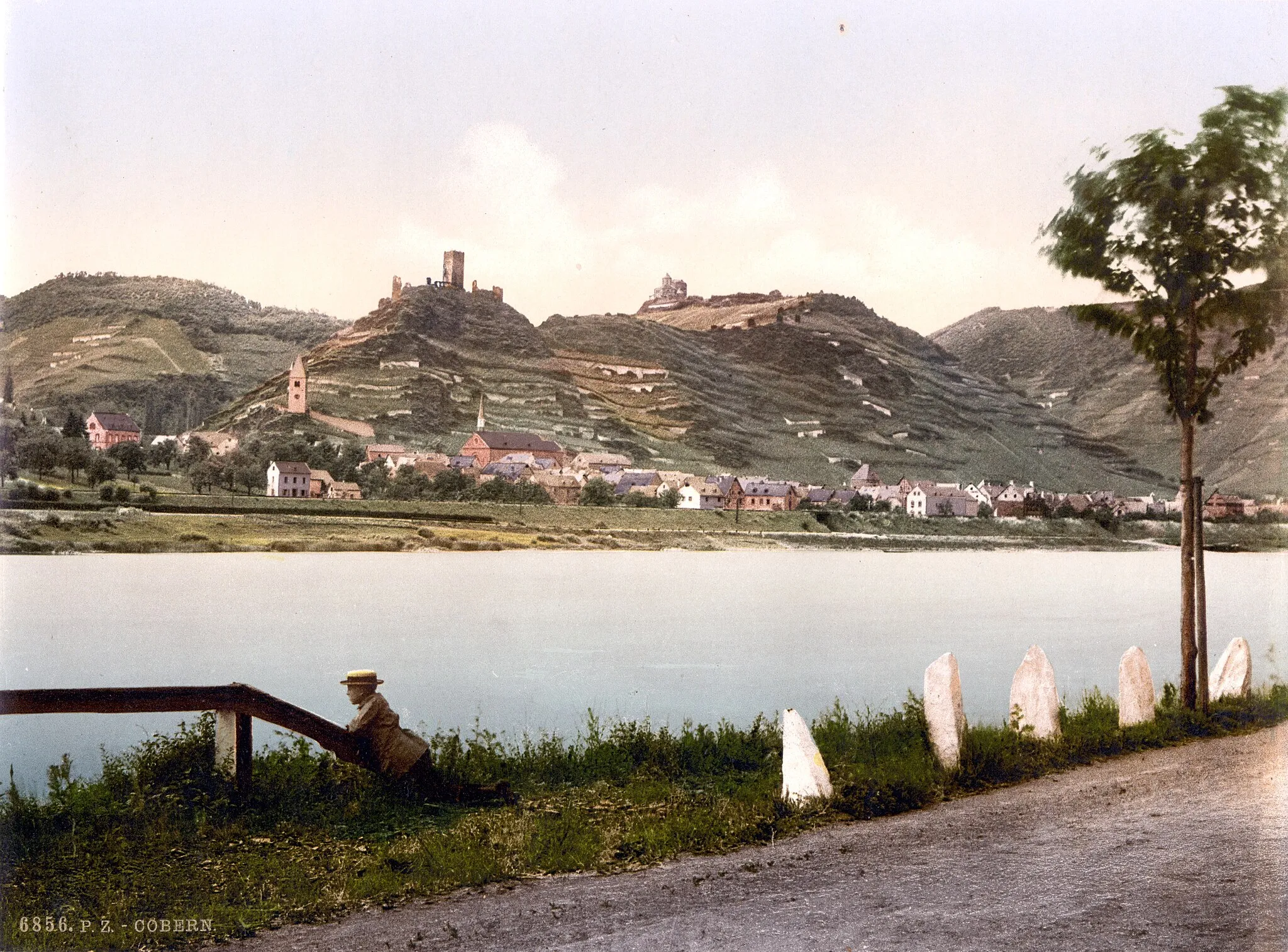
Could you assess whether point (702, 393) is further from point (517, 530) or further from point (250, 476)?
point (250, 476)

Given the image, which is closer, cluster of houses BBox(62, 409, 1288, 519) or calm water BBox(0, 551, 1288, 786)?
calm water BBox(0, 551, 1288, 786)

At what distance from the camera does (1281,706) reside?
848cm

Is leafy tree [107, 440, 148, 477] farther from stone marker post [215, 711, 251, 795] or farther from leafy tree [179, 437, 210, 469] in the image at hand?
stone marker post [215, 711, 251, 795]

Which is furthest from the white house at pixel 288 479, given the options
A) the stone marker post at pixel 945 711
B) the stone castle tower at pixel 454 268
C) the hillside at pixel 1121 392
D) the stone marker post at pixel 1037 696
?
the hillside at pixel 1121 392

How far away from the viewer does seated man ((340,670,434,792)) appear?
5.95m

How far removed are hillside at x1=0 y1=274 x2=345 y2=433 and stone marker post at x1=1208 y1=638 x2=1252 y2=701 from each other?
7.71 meters

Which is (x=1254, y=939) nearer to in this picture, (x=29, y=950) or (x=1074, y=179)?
(x=29, y=950)

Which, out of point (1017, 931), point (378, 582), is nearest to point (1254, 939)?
point (1017, 931)

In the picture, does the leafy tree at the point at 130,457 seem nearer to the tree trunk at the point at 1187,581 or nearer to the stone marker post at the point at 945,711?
the stone marker post at the point at 945,711

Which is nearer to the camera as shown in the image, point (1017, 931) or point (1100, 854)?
point (1017, 931)

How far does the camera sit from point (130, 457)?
7258mm

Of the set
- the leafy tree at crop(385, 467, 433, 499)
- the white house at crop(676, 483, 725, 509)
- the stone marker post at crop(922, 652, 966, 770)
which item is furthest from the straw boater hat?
the white house at crop(676, 483, 725, 509)

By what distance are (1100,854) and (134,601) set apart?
607cm

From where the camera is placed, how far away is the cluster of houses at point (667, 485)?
7.73 m
